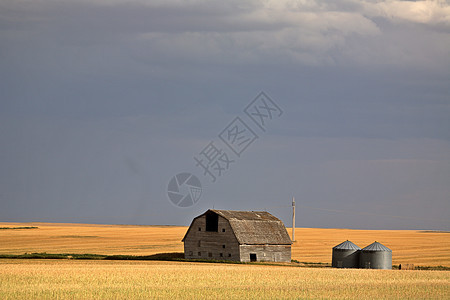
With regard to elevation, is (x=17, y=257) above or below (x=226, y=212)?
below

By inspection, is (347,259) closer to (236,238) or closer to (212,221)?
(236,238)

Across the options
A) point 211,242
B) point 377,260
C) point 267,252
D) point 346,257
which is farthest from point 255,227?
point 377,260

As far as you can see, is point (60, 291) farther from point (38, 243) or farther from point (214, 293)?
point (38, 243)

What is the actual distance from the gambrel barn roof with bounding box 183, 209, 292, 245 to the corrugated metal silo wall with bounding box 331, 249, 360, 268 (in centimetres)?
886

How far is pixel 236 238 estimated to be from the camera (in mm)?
61000

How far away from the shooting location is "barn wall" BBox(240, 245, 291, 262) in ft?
201

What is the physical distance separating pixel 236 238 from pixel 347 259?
10096 millimetres

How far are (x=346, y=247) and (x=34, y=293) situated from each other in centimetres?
2943

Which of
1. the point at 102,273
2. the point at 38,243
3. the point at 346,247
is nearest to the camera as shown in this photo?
the point at 102,273

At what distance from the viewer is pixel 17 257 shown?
6103cm

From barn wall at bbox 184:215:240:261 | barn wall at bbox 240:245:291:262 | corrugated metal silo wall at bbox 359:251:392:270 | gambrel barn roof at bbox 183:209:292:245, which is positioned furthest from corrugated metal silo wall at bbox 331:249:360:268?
barn wall at bbox 184:215:240:261

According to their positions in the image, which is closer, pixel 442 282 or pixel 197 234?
pixel 442 282

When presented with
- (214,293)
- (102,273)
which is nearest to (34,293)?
(214,293)

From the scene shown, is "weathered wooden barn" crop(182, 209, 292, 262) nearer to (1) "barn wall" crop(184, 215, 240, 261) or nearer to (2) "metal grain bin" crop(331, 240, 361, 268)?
(1) "barn wall" crop(184, 215, 240, 261)
